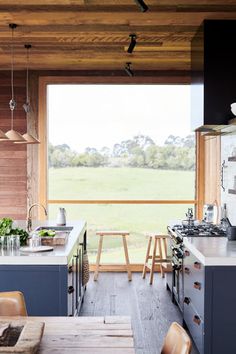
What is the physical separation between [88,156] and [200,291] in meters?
4.17

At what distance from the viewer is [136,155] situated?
25.0ft

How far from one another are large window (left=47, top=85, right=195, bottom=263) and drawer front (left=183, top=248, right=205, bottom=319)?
292 cm

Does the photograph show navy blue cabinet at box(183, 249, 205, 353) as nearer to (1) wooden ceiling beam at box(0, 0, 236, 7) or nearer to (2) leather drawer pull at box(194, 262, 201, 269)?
(2) leather drawer pull at box(194, 262, 201, 269)

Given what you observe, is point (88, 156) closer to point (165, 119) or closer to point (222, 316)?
point (165, 119)

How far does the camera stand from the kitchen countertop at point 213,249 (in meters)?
3.56

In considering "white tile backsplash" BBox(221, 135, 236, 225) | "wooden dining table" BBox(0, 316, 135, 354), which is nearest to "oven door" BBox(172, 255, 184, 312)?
"white tile backsplash" BBox(221, 135, 236, 225)

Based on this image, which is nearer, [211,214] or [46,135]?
[211,214]

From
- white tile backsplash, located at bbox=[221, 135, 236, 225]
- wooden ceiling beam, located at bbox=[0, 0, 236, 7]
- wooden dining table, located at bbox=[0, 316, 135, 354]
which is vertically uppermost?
wooden ceiling beam, located at bbox=[0, 0, 236, 7]

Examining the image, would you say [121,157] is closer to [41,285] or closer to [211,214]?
[211,214]

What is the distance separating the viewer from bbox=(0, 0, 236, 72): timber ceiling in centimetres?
426

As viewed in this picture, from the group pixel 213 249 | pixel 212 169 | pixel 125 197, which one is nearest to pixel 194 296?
pixel 213 249

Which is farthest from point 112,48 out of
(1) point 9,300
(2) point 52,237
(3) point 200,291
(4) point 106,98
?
(1) point 9,300

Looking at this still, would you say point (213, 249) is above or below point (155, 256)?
above

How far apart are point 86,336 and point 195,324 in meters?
1.91
